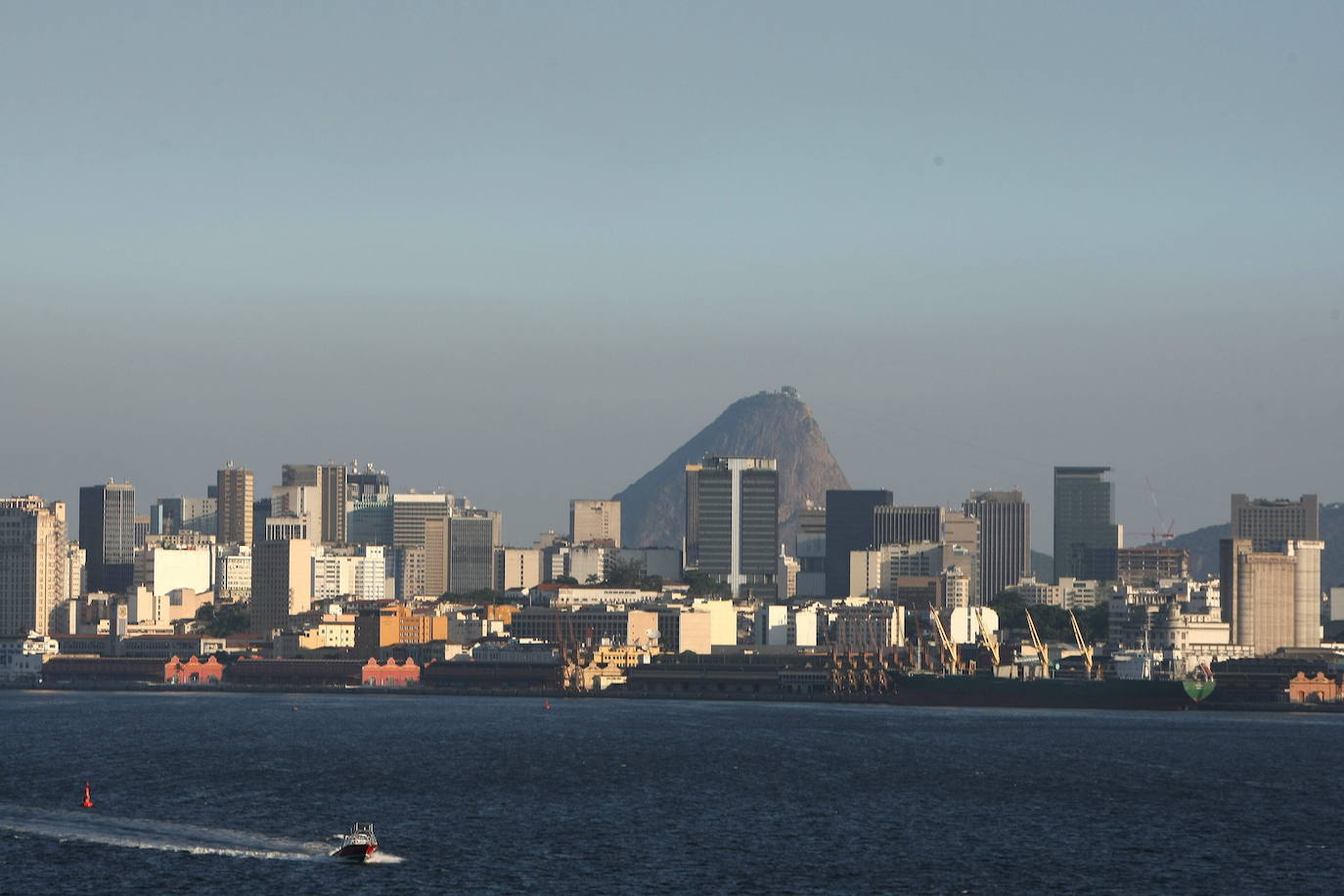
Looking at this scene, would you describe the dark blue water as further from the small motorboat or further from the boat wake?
the small motorboat

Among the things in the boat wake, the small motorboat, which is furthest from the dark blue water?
the small motorboat

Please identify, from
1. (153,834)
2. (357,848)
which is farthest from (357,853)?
(153,834)

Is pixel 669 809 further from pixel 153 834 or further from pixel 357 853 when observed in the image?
pixel 153 834

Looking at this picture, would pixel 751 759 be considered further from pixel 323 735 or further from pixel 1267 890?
pixel 1267 890

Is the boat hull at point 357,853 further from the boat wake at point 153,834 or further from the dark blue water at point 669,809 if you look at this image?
the boat wake at point 153,834

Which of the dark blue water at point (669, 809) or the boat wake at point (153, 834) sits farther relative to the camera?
the boat wake at point (153, 834)

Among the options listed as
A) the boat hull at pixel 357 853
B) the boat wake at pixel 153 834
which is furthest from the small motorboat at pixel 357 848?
the boat wake at pixel 153 834

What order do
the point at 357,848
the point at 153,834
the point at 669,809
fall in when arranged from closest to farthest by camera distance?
the point at 357,848 → the point at 153,834 → the point at 669,809
